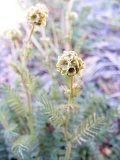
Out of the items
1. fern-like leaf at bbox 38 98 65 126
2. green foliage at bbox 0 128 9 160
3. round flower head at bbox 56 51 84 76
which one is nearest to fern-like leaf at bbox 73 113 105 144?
fern-like leaf at bbox 38 98 65 126

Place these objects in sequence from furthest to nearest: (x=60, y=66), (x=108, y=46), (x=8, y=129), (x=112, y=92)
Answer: (x=108, y=46), (x=112, y=92), (x=8, y=129), (x=60, y=66)

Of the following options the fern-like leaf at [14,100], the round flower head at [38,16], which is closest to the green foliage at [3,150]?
the fern-like leaf at [14,100]

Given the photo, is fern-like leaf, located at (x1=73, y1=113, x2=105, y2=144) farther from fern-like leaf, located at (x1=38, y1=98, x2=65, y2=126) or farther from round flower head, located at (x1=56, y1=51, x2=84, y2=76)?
round flower head, located at (x1=56, y1=51, x2=84, y2=76)

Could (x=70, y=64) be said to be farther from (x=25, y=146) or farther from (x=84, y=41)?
(x=84, y=41)

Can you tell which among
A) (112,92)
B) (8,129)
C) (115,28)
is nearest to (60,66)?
(8,129)

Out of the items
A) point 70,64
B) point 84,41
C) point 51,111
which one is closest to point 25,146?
point 51,111

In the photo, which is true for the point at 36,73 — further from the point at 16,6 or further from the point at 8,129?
the point at 8,129

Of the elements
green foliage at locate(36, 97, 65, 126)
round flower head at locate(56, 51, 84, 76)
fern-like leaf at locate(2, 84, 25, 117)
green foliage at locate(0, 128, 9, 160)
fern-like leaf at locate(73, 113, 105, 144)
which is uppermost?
round flower head at locate(56, 51, 84, 76)
